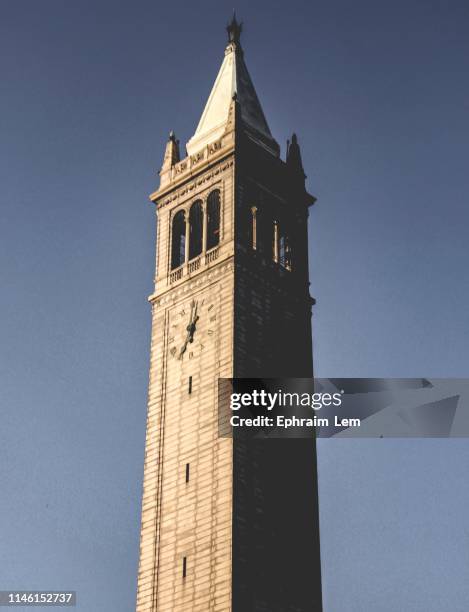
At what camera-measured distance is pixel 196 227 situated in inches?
2921

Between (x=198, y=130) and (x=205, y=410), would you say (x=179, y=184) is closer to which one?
(x=198, y=130)

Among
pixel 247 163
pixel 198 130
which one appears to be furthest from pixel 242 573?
pixel 198 130

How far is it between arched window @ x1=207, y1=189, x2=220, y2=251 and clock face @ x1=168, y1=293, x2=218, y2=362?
519cm

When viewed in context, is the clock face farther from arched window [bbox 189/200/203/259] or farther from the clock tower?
arched window [bbox 189/200/203/259]

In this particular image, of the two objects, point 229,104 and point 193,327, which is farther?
point 229,104

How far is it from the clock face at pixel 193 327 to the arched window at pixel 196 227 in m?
4.76

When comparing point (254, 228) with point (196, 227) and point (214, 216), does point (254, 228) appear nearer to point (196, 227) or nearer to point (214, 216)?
point (214, 216)

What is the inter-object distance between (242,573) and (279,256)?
74.6 feet

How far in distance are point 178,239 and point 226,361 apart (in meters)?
12.9

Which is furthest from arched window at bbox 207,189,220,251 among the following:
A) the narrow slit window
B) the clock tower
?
the narrow slit window

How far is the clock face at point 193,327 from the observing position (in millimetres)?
66875

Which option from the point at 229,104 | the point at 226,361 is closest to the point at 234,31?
the point at 229,104

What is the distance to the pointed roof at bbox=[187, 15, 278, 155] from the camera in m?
77.8

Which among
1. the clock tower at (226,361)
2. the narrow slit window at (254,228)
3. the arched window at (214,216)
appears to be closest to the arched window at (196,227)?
the clock tower at (226,361)
